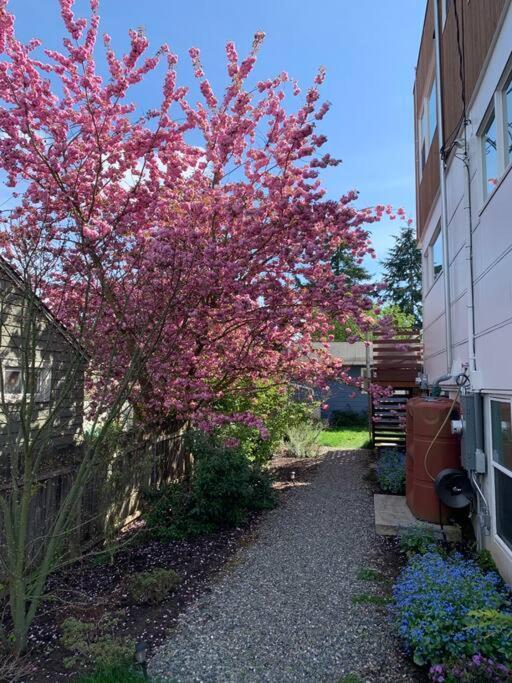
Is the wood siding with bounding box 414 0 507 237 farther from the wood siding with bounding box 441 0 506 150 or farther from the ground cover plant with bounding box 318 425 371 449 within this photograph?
the ground cover plant with bounding box 318 425 371 449

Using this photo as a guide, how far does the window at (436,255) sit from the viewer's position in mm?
8023

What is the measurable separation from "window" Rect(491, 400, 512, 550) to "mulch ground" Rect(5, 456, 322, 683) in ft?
8.69

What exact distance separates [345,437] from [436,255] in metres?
9.08

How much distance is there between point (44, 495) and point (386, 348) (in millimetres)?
8882

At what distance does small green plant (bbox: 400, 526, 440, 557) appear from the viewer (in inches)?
187

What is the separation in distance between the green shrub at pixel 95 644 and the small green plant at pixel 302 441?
8.44 meters

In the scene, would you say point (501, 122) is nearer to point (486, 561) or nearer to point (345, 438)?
point (486, 561)

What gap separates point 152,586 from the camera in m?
4.08

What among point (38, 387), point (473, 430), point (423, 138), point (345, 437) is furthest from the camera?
point (345, 437)

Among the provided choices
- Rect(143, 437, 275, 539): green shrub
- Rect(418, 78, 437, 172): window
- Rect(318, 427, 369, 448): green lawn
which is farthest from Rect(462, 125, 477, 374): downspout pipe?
Rect(318, 427, 369, 448): green lawn

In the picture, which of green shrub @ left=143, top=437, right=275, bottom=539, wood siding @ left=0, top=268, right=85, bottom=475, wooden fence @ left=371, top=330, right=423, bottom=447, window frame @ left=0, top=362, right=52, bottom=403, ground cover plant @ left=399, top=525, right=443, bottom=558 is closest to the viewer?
wood siding @ left=0, top=268, right=85, bottom=475

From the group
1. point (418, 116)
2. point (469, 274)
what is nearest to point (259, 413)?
point (469, 274)

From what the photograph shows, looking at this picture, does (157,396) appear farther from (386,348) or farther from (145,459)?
(386,348)

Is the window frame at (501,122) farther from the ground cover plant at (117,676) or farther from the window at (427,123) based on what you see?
the ground cover plant at (117,676)
